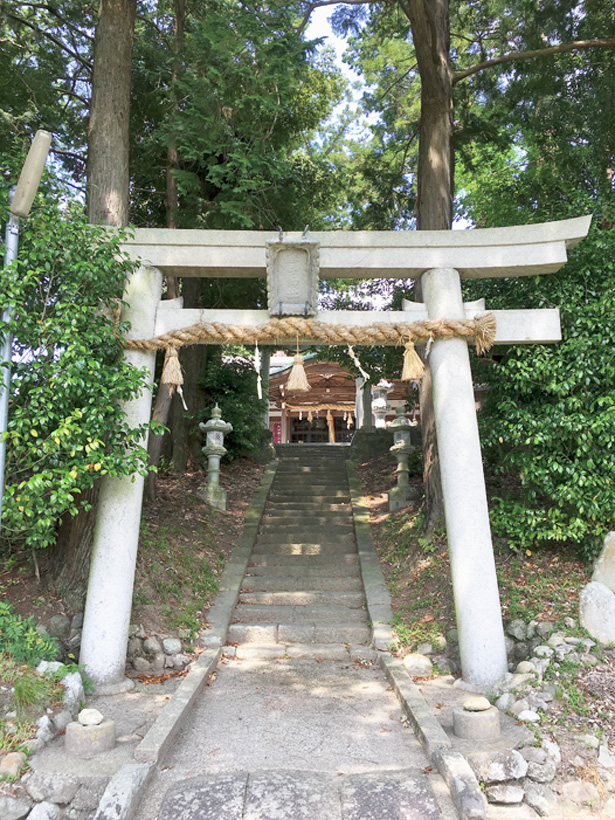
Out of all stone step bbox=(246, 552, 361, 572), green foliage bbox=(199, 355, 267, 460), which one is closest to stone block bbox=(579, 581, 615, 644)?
stone step bbox=(246, 552, 361, 572)

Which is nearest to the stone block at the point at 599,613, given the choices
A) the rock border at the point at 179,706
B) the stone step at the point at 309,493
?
the rock border at the point at 179,706

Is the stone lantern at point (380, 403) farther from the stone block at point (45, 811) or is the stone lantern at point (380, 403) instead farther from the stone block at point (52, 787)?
the stone block at point (45, 811)

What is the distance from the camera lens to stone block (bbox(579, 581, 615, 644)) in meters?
5.11

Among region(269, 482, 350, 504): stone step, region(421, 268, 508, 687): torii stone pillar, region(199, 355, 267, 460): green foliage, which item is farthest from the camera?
region(199, 355, 267, 460): green foliage

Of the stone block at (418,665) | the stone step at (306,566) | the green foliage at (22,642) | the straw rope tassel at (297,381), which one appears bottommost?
the stone block at (418,665)

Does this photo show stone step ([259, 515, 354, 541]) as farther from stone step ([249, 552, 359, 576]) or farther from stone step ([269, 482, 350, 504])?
stone step ([269, 482, 350, 504])

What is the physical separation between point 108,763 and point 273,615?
10.9 ft

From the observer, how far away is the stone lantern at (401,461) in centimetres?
1011

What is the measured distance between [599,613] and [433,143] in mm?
6406

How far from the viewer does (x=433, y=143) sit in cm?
825

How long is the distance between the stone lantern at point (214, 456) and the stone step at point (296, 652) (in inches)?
164

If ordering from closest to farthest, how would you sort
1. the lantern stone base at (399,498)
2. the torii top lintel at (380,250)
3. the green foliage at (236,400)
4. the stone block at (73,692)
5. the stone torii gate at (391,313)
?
1. the stone block at (73,692)
2. the stone torii gate at (391,313)
3. the torii top lintel at (380,250)
4. the lantern stone base at (399,498)
5. the green foliage at (236,400)

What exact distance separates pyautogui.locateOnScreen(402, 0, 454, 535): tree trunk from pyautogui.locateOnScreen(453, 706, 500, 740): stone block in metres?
3.95

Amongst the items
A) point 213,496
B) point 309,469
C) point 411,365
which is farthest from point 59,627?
point 309,469
